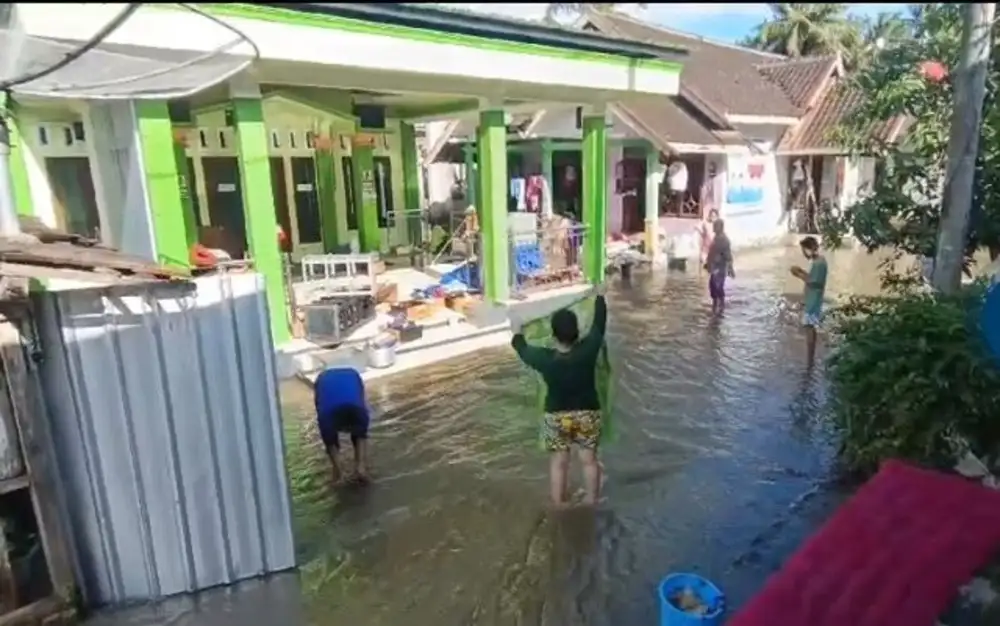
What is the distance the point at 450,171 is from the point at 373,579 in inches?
696

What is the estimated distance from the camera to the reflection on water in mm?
4023

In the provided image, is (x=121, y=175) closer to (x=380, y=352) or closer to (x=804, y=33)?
(x=380, y=352)

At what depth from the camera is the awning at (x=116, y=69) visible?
4.73 meters

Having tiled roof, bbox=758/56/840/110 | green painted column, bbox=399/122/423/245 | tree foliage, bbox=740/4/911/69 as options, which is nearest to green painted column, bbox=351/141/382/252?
green painted column, bbox=399/122/423/245

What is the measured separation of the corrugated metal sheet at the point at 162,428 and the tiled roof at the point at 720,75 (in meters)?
16.1

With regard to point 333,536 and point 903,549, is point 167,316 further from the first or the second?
point 903,549

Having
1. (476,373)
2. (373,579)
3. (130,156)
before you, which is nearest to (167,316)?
(373,579)

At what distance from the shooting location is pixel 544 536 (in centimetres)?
472

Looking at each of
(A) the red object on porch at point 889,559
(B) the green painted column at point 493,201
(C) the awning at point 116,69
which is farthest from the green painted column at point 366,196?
(A) the red object on porch at point 889,559

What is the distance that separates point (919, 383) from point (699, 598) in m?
2.35

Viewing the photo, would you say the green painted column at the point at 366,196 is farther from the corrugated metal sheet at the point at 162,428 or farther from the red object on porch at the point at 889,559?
Result: the red object on porch at the point at 889,559

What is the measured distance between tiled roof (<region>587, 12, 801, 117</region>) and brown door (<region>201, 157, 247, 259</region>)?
35.4 feet

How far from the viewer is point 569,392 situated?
4750 mm

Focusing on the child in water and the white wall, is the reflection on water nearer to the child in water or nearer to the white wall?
the child in water
